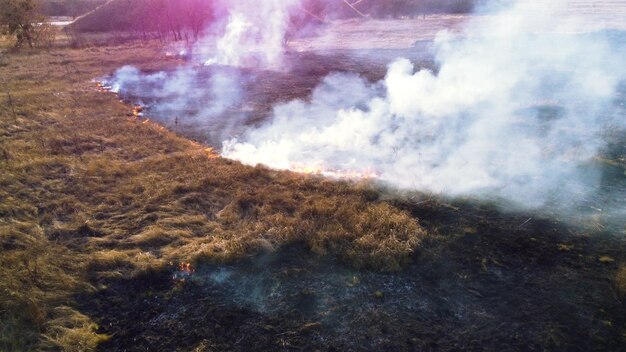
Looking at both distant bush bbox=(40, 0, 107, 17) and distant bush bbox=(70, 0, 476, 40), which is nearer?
distant bush bbox=(70, 0, 476, 40)

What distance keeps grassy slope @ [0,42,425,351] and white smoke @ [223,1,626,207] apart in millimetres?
1505

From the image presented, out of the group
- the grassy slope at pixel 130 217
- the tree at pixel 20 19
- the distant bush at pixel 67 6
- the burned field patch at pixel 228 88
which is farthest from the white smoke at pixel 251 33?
the distant bush at pixel 67 6

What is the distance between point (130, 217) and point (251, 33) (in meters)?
22.0

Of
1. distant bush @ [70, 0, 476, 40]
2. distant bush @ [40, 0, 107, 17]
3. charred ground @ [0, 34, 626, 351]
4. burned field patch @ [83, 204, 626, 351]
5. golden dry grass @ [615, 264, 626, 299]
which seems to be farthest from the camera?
distant bush @ [40, 0, 107, 17]

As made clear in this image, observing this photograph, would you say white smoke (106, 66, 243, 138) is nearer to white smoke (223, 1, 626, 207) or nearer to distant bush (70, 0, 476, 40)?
white smoke (223, 1, 626, 207)

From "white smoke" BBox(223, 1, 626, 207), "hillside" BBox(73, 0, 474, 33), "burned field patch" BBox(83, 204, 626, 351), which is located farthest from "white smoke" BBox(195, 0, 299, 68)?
"burned field patch" BBox(83, 204, 626, 351)

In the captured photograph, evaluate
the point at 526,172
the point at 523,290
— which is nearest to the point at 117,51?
the point at 526,172

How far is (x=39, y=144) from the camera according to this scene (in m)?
12.4

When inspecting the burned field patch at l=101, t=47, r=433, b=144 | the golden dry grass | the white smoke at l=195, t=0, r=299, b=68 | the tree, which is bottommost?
the golden dry grass

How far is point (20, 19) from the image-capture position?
1085 inches

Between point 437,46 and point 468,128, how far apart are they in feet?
42.2

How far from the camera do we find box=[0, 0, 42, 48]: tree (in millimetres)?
27031

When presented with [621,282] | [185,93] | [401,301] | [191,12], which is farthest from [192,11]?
[621,282]

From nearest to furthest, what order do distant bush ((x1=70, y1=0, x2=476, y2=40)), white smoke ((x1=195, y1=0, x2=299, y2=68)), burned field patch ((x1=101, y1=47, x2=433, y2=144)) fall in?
burned field patch ((x1=101, y1=47, x2=433, y2=144)) → white smoke ((x1=195, y1=0, x2=299, y2=68)) → distant bush ((x1=70, y1=0, x2=476, y2=40))
